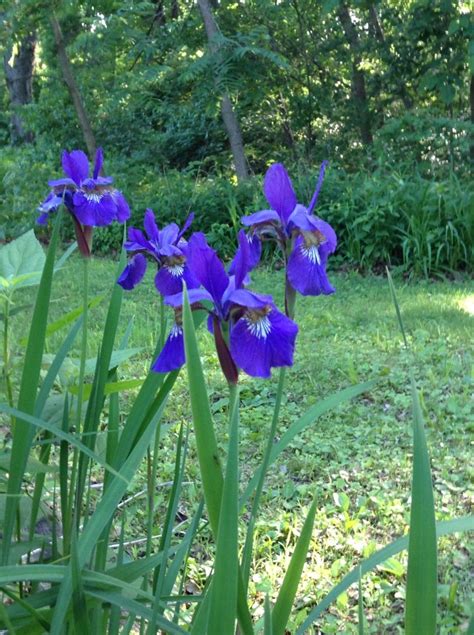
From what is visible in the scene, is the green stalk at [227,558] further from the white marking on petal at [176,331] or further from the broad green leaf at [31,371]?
the broad green leaf at [31,371]

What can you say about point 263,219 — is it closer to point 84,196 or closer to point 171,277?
point 171,277

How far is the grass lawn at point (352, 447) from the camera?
5.93 ft

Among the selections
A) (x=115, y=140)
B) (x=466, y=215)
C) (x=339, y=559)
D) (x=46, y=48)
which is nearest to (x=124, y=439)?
(x=339, y=559)

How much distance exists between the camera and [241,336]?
2.79ft

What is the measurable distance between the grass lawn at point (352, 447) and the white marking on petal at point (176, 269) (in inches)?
14.6

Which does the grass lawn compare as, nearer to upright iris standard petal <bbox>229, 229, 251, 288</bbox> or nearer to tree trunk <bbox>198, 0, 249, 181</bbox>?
upright iris standard petal <bbox>229, 229, 251, 288</bbox>

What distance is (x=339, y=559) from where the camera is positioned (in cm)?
187

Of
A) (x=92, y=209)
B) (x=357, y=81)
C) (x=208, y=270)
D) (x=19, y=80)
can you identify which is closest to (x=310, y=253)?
(x=208, y=270)

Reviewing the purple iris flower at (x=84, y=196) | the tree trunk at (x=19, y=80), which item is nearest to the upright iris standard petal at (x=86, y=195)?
the purple iris flower at (x=84, y=196)

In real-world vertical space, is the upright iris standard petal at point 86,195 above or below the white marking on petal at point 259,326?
above

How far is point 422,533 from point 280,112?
9.60m

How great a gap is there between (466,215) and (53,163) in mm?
6028

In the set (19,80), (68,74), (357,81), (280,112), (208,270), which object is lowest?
(208,270)

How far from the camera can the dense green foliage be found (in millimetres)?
5664
